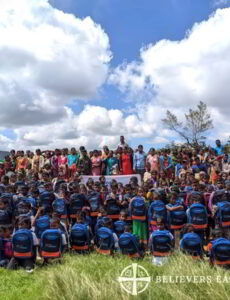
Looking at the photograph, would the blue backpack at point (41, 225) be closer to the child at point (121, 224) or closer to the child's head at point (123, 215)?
the child at point (121, 224)

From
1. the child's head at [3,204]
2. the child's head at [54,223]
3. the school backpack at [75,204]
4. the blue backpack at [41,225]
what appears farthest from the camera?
the school backpack at [75,204]

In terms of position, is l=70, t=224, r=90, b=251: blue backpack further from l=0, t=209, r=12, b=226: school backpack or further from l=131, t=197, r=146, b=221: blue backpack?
l=0, t=209, r=12, b=226: school backpack

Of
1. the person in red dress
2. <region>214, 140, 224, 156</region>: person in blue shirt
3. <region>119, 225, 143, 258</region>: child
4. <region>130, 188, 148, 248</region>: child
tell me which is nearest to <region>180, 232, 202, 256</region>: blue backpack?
<region>119, 225, 143, 258</region>: child

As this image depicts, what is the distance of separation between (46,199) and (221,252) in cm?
566

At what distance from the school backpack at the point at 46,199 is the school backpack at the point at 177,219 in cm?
375

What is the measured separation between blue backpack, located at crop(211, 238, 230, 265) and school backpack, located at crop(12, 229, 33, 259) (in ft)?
14.2

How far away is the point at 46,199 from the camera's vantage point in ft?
35.0

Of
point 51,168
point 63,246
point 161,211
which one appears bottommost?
point 63,246

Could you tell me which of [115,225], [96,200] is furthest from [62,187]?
[115,225]

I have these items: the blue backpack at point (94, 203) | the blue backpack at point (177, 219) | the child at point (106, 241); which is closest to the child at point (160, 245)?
the child at point (106, 241)

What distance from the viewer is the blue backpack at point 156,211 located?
9602mm

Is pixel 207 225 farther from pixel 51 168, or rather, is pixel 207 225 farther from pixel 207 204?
pixel 51 168

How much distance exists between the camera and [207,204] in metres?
10.2

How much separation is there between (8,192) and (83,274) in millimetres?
5821
